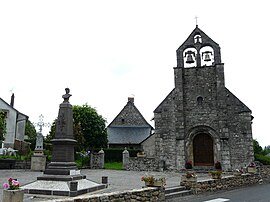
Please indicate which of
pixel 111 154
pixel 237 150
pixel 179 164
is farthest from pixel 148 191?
pixel 111 154

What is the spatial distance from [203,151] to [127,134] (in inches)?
719

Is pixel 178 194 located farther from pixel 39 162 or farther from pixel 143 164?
pixel 39 162

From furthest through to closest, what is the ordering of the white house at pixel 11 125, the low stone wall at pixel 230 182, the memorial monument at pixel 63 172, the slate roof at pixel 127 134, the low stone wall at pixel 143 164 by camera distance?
the slate roof at pixel 127 134
the white house at pixel 11 125
the low stone wall at pixel 143 164
the low stone wall at pixel 230 182
the memorial monument at pixel 63 172

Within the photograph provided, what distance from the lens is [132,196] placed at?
24.4 ft

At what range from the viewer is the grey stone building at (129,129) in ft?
117

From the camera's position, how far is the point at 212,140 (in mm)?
19953

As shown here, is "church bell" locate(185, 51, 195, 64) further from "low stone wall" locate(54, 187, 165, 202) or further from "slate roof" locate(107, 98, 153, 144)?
"slate roof" locate(107, 98, 153, 144)

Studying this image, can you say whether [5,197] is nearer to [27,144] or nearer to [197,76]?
[197,76]

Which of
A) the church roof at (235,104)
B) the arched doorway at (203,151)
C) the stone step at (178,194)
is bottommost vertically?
the stone step at (178,194)

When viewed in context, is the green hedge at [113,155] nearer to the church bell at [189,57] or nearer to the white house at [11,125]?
the white house at [11,125]

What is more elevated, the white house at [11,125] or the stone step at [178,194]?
the white house at [11,125]

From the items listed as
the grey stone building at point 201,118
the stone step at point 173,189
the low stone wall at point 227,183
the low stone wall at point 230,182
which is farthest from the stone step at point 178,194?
the grey stone building at point 201,118

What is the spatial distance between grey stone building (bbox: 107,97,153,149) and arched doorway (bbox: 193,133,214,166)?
1522 centimetres

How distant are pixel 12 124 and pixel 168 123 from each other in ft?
65.4
